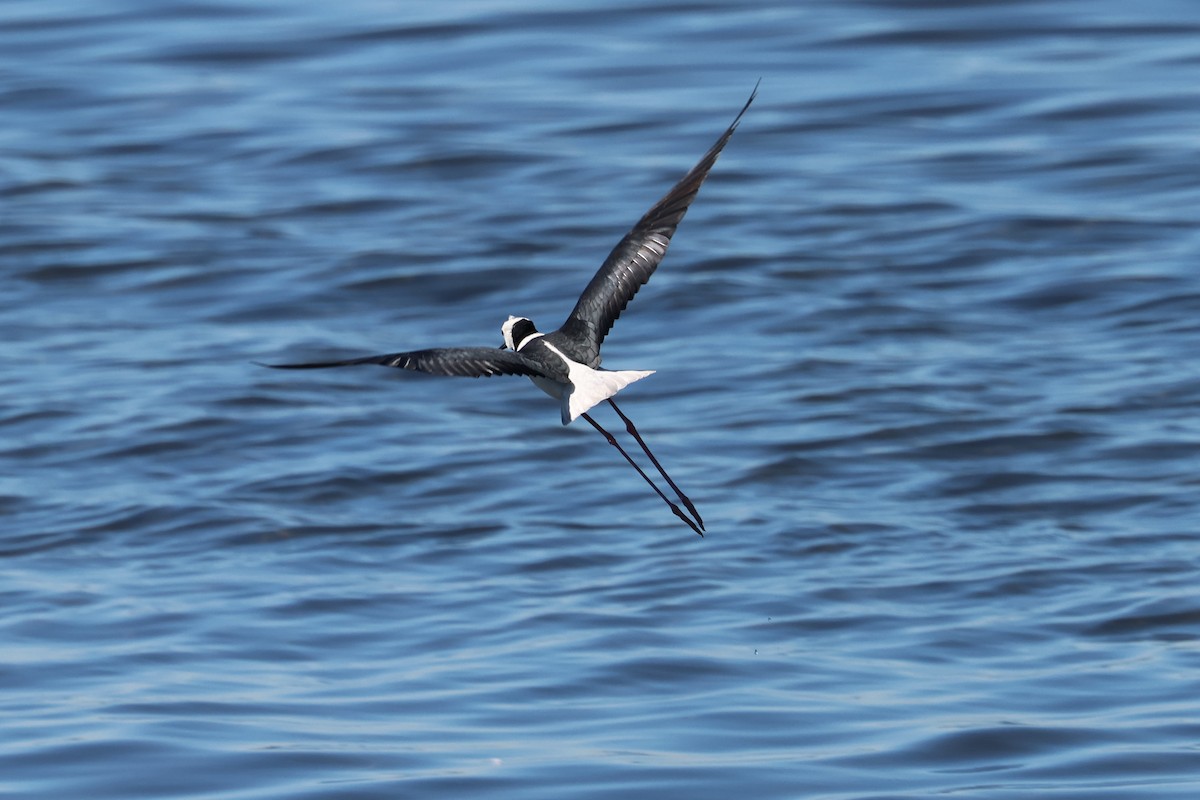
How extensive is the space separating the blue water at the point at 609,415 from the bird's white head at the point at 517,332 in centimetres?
181

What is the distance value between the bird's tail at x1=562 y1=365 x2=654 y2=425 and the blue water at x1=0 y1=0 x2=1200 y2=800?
194 cm

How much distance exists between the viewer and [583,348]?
6.40m

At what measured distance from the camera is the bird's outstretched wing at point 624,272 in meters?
6.47

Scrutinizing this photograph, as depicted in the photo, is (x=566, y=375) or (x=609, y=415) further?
(x=609, y=415)

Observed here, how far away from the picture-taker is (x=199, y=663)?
8.99m

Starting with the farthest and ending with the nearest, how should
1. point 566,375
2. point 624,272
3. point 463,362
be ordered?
point 624,272
point 566,375
point 463,362

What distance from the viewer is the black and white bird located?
18.6 ft

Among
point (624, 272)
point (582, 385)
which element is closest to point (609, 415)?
point (624, 272)

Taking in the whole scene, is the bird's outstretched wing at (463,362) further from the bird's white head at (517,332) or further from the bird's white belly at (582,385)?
the bird's white head at (517,332)

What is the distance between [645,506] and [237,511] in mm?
2176

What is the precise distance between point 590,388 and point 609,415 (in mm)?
7556

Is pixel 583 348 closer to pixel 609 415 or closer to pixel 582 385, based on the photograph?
pixel 582 385

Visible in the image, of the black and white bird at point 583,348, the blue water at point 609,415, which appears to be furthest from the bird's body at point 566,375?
the blue water at point 609,415

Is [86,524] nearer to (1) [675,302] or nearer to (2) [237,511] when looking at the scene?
(2) [237,511]
